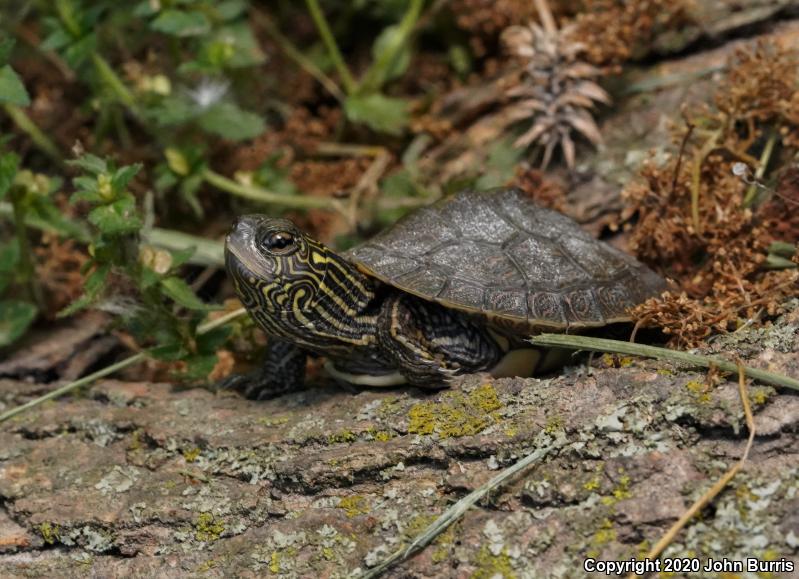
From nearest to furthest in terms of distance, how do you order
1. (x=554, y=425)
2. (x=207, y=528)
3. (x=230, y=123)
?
(x=554, y=425)
(x=207, y=528)
(x=230, y=123)

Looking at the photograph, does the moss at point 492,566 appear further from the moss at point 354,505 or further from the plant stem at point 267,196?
the plant stem at point 267,196

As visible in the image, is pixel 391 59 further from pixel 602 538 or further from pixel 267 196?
pixel 602 538

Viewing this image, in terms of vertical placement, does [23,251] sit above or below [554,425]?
above

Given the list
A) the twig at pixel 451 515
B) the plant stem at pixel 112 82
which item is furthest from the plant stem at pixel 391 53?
the twig at pixel 451 515

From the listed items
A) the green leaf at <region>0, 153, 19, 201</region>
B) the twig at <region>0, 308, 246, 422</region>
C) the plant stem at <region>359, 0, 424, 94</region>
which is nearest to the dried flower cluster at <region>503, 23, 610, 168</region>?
the plant stem at <region>359, 0, 424, 94</region>

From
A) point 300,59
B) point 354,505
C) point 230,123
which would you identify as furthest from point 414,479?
point 300,59

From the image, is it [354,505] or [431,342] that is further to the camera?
[431,342]

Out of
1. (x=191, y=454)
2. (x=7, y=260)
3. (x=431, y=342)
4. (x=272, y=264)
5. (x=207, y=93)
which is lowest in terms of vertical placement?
(x=191, y=454)
